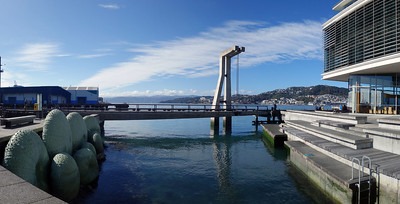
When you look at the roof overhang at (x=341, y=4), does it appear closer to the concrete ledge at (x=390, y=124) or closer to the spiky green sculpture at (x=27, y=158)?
the concrete ledge at (x=390, y=124)

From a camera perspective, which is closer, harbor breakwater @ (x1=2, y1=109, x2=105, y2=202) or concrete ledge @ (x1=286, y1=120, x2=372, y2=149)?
harbor breakwater @ (x1=2, y1=109, x2=105, y2=202)

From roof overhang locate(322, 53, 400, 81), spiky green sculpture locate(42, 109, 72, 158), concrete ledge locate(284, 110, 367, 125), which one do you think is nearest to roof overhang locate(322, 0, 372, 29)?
roof overhang locate(322, 53, 400, 81)

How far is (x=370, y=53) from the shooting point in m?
23.9

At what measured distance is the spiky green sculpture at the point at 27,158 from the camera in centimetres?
→ 798

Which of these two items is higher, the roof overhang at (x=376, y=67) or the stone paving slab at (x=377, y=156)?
the roof overhang at (x=376, y=67)

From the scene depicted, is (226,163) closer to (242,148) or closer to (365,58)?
(242,148)

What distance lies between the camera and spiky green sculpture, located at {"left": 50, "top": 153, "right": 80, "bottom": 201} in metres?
9.06

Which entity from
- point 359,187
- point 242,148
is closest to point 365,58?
point 242,148

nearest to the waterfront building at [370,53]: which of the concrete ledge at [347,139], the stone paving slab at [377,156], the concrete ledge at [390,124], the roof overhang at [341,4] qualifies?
the roof overhang at [341,4]

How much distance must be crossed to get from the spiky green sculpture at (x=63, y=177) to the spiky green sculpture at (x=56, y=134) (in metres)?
0.86

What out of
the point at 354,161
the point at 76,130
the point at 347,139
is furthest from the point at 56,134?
the point at 347,139

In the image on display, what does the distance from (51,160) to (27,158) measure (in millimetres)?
1591

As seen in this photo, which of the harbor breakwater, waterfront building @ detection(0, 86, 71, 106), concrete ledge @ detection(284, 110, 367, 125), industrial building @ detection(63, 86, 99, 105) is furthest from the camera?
industrial building @ detection(63, 86, 99, 105)

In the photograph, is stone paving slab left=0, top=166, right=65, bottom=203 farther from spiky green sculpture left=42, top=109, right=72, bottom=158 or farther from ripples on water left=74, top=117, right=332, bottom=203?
ripples on water left=74, top=117, right=332, bottom=203
